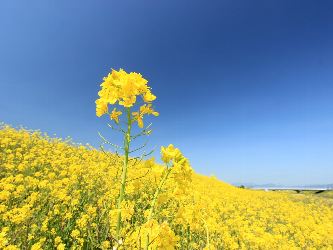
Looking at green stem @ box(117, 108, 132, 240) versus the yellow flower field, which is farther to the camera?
the yellow flower field

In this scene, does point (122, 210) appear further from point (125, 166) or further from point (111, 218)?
point (111, 218)

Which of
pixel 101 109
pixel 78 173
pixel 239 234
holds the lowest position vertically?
pixel 239 234

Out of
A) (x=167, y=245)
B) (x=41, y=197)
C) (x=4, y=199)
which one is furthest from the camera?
(x=41, y=197)

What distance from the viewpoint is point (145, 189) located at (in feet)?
31.4

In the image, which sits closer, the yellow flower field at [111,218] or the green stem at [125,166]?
the green stem at [125,166]

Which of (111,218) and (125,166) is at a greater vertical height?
(125,166)

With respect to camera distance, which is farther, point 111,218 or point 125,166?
point 111,218

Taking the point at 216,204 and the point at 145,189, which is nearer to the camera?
the point at 145,189

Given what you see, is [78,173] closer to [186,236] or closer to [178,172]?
[186,236]

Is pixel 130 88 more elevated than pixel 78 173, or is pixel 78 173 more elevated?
pixel 78 173

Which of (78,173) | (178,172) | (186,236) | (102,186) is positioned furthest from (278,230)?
(178,172)

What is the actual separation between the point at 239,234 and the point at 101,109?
708 cm

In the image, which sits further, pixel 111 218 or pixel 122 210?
pixel 111 218

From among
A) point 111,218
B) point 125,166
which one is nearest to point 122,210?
point 125,166
